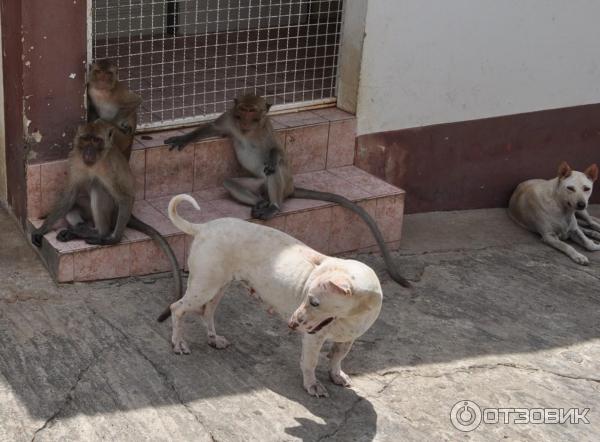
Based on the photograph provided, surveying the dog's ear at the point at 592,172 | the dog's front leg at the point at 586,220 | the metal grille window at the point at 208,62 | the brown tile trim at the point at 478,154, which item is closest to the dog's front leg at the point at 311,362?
the metal grille window at the point at 208,62

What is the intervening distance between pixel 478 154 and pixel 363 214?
1.81 meters

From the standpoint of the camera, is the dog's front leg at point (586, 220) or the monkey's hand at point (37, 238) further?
the dog's front leg at point (586, 220)

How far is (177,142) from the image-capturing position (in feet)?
26.7

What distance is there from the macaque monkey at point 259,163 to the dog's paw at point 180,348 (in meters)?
1.61

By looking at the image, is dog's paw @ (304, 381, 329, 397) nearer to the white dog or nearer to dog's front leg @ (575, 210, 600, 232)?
the white dog

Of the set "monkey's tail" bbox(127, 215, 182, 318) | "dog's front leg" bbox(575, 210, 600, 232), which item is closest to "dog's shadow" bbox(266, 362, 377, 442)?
"monkey's tail" bbox(127, 215, 182, 318)

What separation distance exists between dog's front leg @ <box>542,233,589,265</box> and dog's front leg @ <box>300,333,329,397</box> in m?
3.49

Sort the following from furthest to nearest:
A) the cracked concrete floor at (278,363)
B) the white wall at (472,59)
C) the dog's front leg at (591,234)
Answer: the dog's front leg at (591,234) → the white wall at (472,59) → the cracked concrete floor at (278,363)

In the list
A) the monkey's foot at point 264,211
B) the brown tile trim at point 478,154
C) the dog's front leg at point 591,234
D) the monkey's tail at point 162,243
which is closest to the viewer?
the monkey's tail at point 162,243

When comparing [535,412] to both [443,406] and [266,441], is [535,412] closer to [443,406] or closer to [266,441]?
[443,406]

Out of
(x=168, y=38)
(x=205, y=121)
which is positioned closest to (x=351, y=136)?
(x=205, y=121)

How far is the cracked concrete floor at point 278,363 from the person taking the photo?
6109mm

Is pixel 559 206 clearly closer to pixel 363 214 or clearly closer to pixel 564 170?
pixel 564 170

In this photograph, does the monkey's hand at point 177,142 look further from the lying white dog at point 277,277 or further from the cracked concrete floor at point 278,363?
the lying white dog at point 277,277
